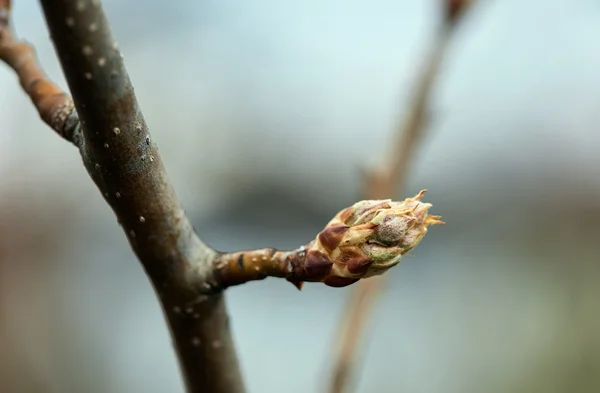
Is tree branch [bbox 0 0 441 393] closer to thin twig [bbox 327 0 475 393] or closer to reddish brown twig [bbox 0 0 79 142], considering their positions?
reddish brown twig [bbox 0 0 79 142]

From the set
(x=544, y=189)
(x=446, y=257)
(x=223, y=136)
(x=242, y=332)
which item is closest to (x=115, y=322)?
(x=242, y=332)

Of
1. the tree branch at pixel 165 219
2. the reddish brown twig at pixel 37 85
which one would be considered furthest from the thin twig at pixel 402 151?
the reddish brown twig at pixel 37 85

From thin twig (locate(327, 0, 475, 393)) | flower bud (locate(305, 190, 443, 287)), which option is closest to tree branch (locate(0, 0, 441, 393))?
flower bud (locate(305, 190, 443, 287))

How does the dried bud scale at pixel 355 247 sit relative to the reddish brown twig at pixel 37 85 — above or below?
below

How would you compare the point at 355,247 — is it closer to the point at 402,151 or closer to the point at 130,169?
the point at 130,169

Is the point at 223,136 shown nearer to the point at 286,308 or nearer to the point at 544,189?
the point at 286,308

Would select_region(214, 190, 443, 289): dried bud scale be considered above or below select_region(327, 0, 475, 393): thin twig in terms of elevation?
below

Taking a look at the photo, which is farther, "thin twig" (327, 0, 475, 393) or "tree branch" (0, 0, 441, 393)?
"thin twig" (327, 0, 475, 393)

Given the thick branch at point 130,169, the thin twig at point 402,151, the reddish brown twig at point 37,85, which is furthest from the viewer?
the thin twig at point 402,151

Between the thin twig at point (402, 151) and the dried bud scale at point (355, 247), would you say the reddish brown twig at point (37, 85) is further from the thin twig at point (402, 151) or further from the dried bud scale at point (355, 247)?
the thin twig at point (402, 151)
